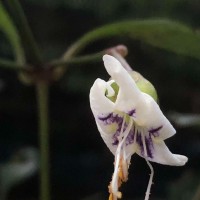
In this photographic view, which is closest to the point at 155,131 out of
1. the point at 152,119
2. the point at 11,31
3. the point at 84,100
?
the point at 152,119

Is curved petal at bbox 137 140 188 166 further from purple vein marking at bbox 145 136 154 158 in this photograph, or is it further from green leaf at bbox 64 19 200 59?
green leaf at bbox 64 19 200 59

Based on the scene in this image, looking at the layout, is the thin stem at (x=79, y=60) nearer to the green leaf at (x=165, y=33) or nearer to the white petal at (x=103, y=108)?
the green leaf at (x=165, y=33)

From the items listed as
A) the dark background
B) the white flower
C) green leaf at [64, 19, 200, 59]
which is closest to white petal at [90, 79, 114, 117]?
the white flower

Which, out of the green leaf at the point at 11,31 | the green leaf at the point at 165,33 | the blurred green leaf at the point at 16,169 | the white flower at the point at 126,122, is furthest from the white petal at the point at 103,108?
the blurred green leaf at the point at 16,169

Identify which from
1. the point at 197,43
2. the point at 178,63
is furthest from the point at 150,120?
the point at 178,63

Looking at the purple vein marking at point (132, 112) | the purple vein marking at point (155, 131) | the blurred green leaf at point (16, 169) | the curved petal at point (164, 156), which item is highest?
the blurred green leaf at point (16, 169)

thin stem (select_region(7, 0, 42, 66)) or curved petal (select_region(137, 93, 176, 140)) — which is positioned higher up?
thin stem (select_region(7, 0, 42, 66))
